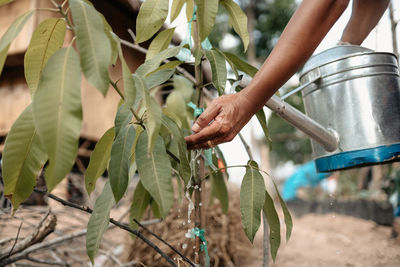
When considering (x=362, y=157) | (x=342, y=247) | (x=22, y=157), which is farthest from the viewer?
(x=342, y=247)

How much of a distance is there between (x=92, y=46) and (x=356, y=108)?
1.02 m

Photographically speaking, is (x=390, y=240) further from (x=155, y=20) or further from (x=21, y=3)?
(x=21, y=3)

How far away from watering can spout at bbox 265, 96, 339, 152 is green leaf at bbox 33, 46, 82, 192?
607mm

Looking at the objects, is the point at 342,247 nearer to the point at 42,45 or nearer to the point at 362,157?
the point at 362,157

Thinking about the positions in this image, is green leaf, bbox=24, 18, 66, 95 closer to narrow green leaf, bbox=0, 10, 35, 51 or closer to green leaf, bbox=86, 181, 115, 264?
narrow green leaf, bbox=0, 10, 35, 51

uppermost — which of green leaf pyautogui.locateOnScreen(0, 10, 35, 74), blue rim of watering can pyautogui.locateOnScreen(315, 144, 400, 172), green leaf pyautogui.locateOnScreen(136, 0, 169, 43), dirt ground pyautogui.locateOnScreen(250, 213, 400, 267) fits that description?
green leaf pyautogui.locateOnScreen(136, 0, 169, 43)

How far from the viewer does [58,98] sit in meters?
0.42

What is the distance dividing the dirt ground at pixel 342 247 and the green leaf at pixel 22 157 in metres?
1.33

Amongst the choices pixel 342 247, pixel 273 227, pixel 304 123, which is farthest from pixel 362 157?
pixel 342 247

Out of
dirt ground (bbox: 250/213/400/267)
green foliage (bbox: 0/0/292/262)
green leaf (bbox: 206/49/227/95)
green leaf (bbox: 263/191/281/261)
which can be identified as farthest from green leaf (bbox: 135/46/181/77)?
dirt ground (bbox: 250/213/400/267)

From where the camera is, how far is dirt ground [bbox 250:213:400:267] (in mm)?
1801

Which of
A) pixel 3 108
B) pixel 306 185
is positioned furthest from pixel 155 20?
pixel 306 185

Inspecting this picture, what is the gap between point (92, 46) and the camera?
45 centimetres

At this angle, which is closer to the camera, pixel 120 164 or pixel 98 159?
pixel 120 164
